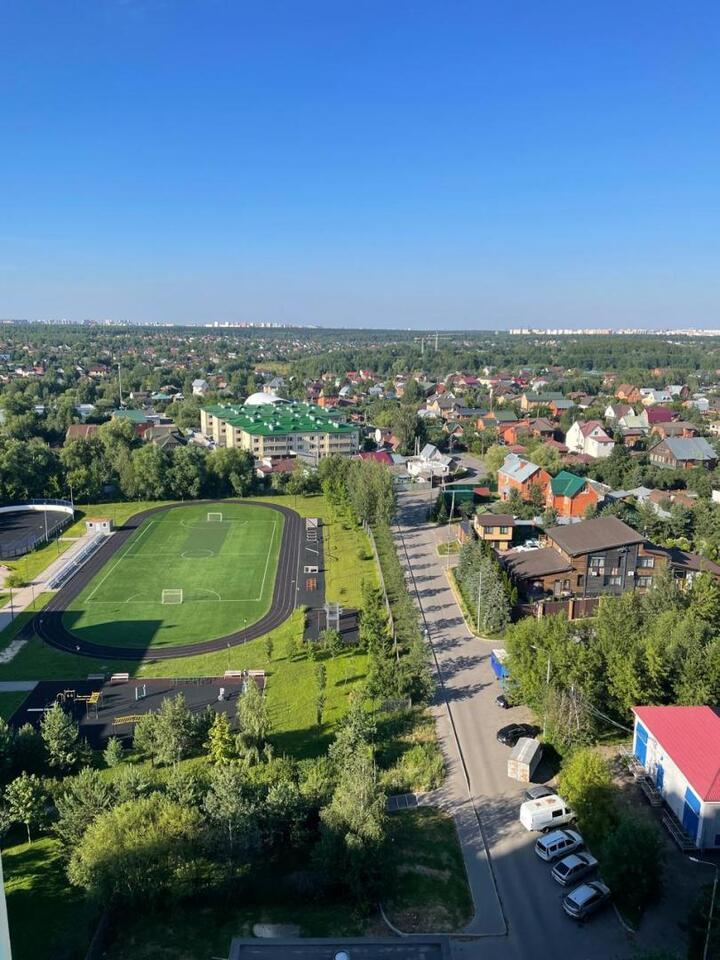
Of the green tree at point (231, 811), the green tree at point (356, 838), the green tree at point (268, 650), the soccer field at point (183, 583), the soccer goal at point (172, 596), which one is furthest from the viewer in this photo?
the soccer goal at point (172, 596)

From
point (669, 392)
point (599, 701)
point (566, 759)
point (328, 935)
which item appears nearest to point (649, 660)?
point (599, 701)

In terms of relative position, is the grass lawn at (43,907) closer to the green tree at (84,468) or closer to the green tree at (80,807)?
the green tree at (80,807)

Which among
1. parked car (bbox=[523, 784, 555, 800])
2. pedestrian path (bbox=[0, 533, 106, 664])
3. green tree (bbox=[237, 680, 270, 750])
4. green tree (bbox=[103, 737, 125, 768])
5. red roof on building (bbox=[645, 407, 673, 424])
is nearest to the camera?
parked car (bbox=[523, 784, 555, 800])

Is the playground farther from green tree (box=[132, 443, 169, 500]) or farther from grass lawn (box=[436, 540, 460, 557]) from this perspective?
green tree (box=[132, 443, 169, 500])

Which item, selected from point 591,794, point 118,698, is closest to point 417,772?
point 591,794

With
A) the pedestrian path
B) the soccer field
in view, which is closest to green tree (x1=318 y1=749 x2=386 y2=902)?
the soccer field

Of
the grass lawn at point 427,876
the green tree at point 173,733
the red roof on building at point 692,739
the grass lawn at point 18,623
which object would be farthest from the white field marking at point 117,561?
the red roof on building at point 692,739
